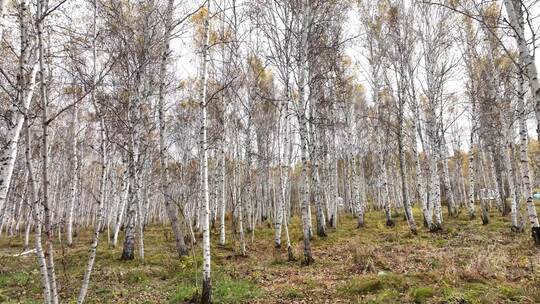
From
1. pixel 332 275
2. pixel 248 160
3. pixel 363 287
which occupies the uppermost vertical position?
pixel 248 160

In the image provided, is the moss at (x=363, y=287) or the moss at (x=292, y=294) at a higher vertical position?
the moss at (x=363, y=287)

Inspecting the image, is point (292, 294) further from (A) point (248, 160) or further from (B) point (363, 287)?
(A) point (248, 160)

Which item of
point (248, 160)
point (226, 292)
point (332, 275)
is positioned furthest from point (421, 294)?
point (248, 160)

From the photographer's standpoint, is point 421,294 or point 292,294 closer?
point 421,294

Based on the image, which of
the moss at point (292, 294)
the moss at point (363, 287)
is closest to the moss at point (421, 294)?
the moss at point (363, 287)

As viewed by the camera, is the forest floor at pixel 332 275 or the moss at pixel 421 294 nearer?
the moss at pixel 421 294

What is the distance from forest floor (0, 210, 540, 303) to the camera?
614 centimetres

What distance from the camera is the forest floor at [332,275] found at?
6141 millimetres

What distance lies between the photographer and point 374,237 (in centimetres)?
1373

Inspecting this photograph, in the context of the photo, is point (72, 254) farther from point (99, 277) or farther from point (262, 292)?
point (262, 292)

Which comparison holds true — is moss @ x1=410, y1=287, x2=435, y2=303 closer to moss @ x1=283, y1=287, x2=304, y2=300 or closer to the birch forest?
the birch forest

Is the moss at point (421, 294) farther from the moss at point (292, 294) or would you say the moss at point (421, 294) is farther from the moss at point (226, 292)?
the moss at point (226, 292)

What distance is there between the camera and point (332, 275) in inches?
320

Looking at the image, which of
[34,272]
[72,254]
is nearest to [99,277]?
[34,272]
